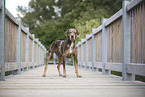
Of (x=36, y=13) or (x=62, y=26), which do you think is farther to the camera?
(x=36, y=13)

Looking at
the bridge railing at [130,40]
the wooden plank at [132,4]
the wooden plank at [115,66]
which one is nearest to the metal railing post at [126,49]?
the bridge railing at [130,40]

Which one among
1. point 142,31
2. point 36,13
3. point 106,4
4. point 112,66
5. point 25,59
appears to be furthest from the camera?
point 36,13

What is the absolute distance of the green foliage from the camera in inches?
1037

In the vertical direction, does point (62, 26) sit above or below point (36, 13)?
below

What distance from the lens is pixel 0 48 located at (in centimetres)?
384

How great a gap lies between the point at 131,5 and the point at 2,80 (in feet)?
9.72

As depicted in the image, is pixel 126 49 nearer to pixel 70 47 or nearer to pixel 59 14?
pixel 70 47

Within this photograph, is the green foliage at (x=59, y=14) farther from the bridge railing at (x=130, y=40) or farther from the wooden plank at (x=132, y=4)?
the wooden plank at (x=132, y=4)

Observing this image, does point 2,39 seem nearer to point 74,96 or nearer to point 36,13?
point 74,96

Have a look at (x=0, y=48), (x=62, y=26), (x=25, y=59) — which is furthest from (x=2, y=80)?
(x=62, y=26)

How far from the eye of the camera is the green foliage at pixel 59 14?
26.3 m

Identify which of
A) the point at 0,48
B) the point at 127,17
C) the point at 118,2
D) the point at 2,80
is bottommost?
the point at 2,80

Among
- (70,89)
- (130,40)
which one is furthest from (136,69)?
(70,89)

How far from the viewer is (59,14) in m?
33.0
